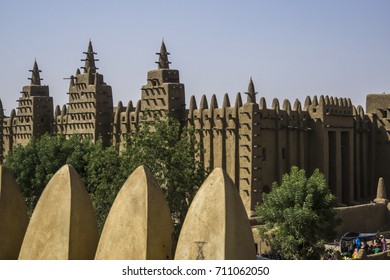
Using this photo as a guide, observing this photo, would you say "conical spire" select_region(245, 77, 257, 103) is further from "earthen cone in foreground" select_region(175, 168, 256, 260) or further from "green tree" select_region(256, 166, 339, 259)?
"earthen cone in foreground" select_region(175, 168, 256, 260)

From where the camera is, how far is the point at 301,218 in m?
26.7

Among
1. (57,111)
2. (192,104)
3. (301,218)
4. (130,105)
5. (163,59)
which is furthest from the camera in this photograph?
(57,111)

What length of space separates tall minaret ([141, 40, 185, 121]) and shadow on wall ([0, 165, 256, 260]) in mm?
26307

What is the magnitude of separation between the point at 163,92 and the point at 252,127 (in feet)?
22.0

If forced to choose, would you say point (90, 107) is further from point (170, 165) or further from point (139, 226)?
point (139, 226)

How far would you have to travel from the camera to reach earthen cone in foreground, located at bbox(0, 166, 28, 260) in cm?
1590

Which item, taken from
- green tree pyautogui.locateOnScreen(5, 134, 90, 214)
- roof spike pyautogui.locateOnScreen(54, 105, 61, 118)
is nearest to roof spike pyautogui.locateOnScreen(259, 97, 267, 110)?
green tree pyautogui.locateOnScreen(5, 134, 90, 214)

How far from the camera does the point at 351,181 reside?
148 feet

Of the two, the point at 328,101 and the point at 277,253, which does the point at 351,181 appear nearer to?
the point at 328,101

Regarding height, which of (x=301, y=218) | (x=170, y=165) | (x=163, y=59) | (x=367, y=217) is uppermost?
(x=163, y=59)

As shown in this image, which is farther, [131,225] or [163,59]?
[163,59]

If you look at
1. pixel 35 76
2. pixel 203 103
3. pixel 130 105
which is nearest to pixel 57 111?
pixel 35 76

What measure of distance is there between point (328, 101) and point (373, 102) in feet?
20.5

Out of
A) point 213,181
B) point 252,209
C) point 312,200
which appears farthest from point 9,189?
point 252,209
